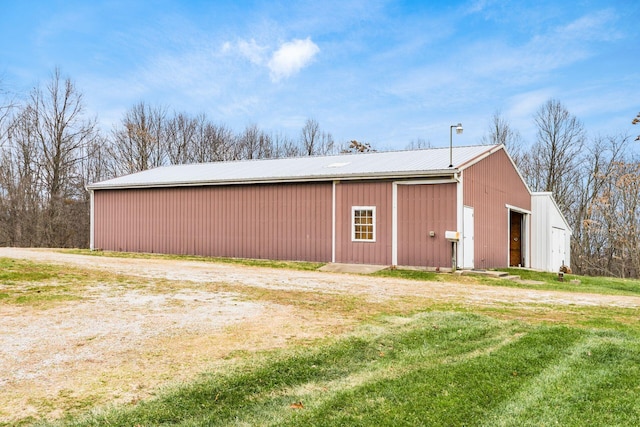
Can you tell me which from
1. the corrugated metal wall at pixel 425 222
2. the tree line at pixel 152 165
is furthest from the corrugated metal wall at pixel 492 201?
the tree line at pixel 152 165

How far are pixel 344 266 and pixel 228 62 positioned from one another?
17014mm

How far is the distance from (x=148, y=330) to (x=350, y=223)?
34.5 feet

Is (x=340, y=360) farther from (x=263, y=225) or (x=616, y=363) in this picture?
(x=263, y=225)

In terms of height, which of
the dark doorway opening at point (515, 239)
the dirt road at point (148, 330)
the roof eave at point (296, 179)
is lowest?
the dirt road at point (148, 330)

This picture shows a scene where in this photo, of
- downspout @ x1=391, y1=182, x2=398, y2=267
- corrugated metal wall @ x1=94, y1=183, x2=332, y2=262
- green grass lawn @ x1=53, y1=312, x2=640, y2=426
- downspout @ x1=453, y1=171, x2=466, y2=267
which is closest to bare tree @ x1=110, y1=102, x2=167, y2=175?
corrugated metal wall @ x1=94, y1=183, x2=332, y2=262

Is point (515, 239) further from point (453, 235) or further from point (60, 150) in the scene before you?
point (60, 150)

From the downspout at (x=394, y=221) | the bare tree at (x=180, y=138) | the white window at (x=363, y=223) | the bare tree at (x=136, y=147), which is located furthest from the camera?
the bare tree at (x=180, y=138)

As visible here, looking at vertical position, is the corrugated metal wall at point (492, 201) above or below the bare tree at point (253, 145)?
below

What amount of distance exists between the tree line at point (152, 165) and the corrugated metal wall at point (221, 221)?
12.5m

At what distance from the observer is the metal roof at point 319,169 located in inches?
608

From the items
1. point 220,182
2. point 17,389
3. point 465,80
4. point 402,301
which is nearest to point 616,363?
point 402,301

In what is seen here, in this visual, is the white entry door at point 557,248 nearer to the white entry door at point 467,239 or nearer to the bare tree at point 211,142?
the white entry door at point 467,239

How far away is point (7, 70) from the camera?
18.9m

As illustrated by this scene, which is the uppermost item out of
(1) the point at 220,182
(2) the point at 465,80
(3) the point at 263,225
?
(2) the point at 465,80
